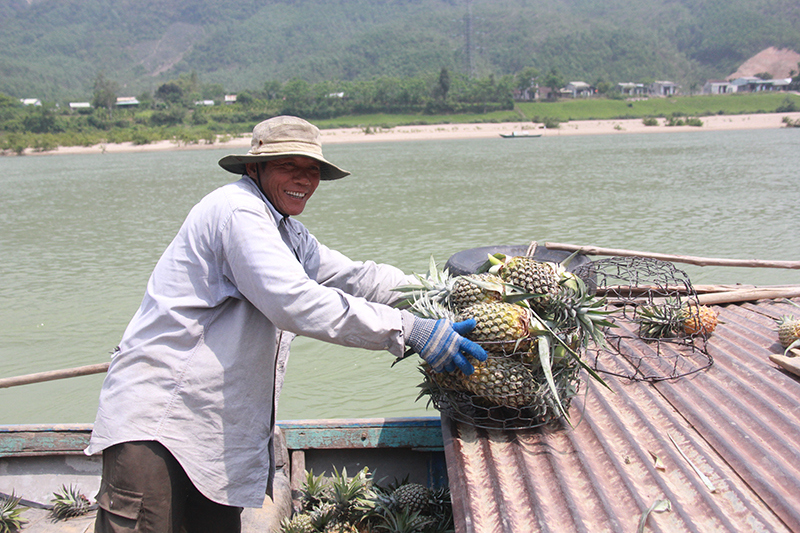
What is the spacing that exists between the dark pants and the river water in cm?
394

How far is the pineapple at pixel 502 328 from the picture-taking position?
2166 millimetres

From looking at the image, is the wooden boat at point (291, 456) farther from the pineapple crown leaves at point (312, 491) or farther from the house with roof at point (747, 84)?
the house with roof at point (747, 84)

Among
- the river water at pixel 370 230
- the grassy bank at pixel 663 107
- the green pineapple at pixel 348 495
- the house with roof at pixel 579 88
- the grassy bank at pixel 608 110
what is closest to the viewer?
the green pineapple at pixel 348 495

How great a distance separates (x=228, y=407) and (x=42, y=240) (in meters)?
15.4

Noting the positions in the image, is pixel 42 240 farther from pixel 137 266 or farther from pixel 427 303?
pixel 427 303

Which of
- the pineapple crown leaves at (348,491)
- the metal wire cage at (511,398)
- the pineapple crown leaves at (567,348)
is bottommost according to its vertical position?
the pineapple crown leaves at (348,491)

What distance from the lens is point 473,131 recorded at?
67938 mm

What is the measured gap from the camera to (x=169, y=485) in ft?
7.04

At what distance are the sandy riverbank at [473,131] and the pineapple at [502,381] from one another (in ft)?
183

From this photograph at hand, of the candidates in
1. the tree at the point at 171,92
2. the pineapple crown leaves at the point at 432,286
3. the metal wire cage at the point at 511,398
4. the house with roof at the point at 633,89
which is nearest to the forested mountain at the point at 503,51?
the house with roof at the point at 633,89

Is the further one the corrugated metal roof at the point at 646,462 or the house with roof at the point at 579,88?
the house with roof at the point at 579,88

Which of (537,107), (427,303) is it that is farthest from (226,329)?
(537,107)

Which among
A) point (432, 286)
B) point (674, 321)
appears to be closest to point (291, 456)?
point (432, 286)

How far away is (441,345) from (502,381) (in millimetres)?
279
